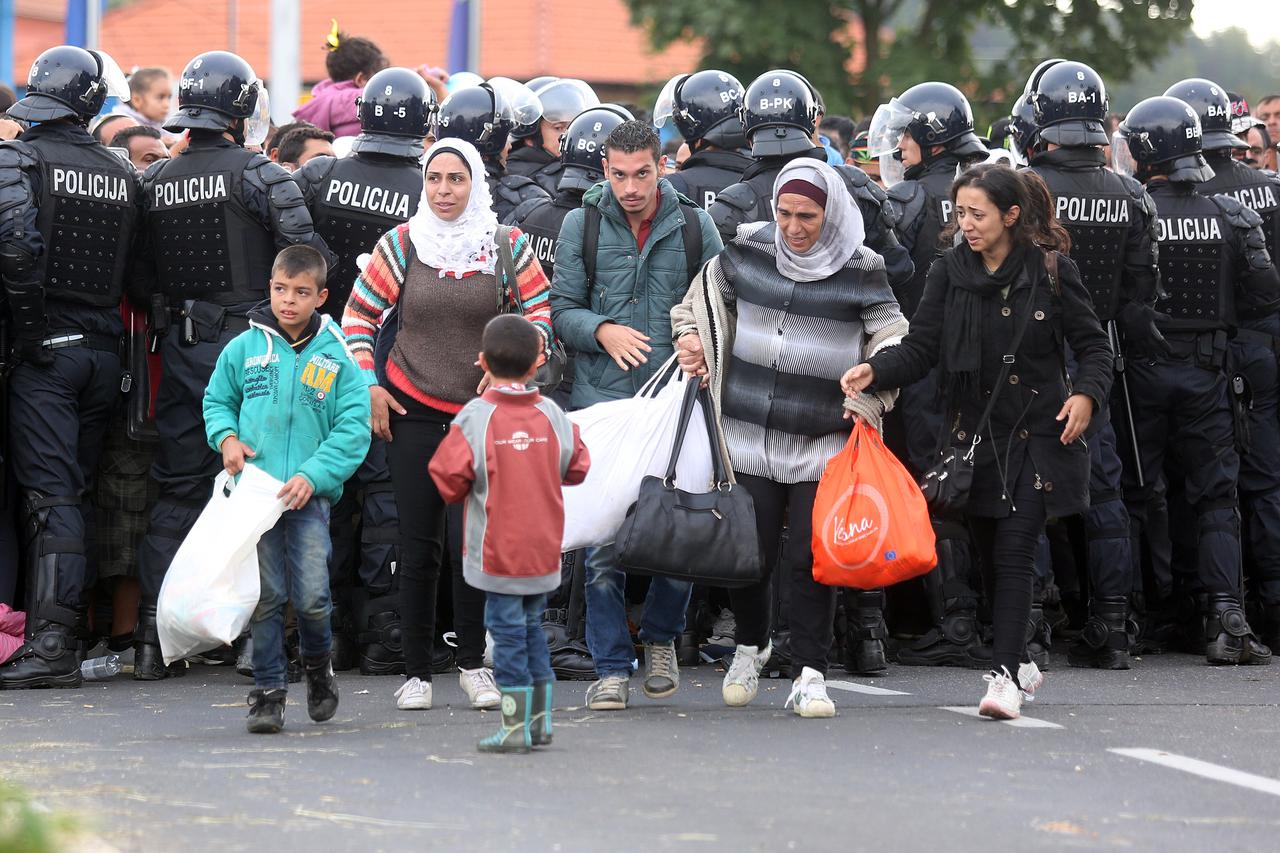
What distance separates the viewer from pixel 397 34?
51281 millimetres

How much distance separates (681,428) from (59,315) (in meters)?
3.03

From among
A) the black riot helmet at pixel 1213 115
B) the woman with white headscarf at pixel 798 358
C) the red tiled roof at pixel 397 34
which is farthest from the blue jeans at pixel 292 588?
the red tiled roof at pixel 397 34

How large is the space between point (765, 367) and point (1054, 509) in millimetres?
1111

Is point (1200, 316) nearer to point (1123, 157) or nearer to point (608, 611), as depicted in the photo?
point (1123, 157)

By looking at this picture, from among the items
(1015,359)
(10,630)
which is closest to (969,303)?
(1015,359)

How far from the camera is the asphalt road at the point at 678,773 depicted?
16.7 ft

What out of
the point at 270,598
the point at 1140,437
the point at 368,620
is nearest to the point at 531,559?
the point at 270,598

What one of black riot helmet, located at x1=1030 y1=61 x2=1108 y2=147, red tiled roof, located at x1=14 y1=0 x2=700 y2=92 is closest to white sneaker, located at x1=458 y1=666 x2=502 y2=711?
black riot helmet, located at x1=1030 y1=61 x2=1108 y2=147

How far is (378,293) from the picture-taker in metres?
7.54

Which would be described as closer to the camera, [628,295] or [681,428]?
[681,428]

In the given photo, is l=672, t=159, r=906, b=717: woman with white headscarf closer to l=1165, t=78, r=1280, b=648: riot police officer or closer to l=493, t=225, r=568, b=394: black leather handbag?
l=493, t=225, r=568, b=394: black leather handbag

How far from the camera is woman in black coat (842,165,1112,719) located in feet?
A: 23.7

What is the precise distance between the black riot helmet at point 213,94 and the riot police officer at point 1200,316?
3989 millimetres

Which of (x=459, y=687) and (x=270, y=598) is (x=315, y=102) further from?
(x=270, y=598)
